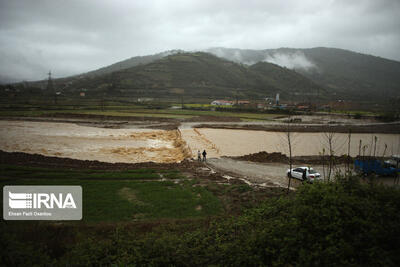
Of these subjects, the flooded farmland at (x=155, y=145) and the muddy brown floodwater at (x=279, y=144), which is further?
the muddy brown floodwater at (x=279, y=144)

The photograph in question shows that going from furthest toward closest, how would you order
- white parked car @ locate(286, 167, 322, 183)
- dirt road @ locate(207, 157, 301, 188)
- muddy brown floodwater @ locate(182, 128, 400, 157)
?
1. muddy brown floodwater @ locate(182, 128, 400, 157)
2. dirt road @ locate(207, 157, 301, 188)
3. white parked car @ locate(286, 167, 322, 183)

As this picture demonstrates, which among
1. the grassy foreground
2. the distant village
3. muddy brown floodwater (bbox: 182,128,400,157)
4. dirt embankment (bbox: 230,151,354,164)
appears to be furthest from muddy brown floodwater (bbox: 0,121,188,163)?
the distant village

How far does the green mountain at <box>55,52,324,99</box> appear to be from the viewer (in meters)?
139

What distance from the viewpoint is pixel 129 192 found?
1598 centimetres

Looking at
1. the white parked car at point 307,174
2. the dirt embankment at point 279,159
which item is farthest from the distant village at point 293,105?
the white parked car at point 307,174

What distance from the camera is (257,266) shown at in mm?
6715

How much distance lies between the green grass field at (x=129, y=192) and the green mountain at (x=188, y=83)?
108781 mm

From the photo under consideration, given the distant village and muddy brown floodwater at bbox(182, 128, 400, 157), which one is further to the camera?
the distant village

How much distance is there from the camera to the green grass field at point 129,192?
13.0m

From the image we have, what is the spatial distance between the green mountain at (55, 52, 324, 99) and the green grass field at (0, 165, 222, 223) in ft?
357

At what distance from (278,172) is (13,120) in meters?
61.8

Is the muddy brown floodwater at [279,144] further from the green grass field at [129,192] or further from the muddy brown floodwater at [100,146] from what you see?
the green grass field at [129,192]

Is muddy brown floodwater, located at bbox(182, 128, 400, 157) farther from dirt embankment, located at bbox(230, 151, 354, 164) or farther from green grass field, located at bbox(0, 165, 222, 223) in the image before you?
green grass field, located at bbox(0, 165, 222, 223)

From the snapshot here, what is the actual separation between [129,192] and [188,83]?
503ft
